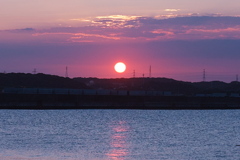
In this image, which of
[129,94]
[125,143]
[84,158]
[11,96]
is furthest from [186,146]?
[129,94]

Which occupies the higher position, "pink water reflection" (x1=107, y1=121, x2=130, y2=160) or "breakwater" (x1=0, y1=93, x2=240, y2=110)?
"pink water reflection" (x1=107, y1=121, x2=130, y2=160)

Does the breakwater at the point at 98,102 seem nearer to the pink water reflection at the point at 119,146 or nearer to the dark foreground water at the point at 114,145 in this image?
the dark foreground water at the point at 114,145

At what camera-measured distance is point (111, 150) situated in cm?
5678

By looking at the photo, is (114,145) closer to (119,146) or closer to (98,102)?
(119,146)

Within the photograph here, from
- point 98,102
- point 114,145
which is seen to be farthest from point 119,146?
point 98,102

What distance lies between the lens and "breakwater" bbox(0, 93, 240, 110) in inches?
6594

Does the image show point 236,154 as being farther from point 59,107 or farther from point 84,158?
point 59,107

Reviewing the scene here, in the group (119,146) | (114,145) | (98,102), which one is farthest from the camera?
(98,102)

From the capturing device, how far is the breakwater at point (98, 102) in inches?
6594

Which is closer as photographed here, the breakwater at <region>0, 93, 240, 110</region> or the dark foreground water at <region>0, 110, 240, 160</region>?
the dark foreground water at <region>0, 110, 240, 160</region>

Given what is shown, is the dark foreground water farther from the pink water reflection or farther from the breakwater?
the breakwater

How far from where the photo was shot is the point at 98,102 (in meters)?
180

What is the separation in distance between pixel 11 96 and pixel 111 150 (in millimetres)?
114180

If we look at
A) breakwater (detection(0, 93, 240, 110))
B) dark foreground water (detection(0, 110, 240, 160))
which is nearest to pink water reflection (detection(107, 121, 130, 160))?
dark foreground water (detection(0, 110, 240, 160))
